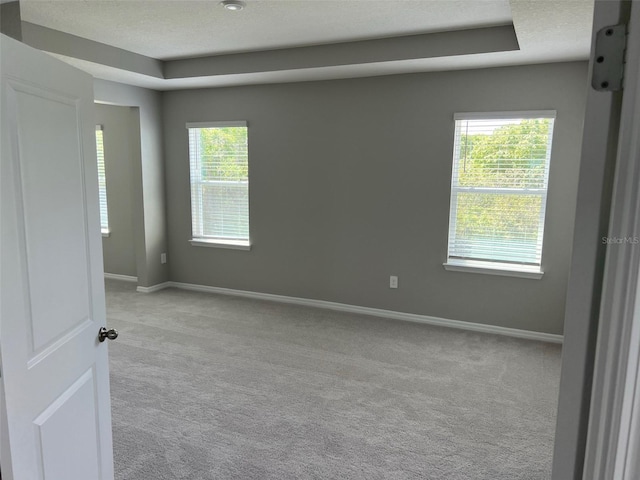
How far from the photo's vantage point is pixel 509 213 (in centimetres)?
411

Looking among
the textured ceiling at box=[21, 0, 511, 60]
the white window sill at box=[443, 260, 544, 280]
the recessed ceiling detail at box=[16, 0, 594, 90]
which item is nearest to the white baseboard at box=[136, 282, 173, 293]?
the recessed ceiling detail at box=[16, 0, 594, 90]

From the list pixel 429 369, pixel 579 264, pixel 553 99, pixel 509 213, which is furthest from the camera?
pixel 509 213

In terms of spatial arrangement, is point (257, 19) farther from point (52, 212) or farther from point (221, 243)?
point (221, 243)

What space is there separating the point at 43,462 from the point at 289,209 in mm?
3832

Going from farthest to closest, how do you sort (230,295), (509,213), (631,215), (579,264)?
(230,295)
(509,213)
(579,264)
(631,215)

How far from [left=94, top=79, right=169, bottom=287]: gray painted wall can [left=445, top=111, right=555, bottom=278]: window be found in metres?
3.54

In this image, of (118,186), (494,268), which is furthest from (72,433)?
(118,186)

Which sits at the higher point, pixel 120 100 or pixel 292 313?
pixel 120 100

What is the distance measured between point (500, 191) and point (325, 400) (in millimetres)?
2475

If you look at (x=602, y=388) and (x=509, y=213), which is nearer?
(x=602, y=388)

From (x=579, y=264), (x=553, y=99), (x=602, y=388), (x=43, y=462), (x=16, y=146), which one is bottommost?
(x=43, y=462)

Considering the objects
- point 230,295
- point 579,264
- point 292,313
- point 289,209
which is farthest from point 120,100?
point 579,264

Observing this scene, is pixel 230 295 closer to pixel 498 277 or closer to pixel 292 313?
pixel 292 313

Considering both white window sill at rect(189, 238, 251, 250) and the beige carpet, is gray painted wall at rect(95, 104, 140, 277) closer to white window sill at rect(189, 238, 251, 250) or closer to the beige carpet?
white window sill at rect(189, 238, 251, 250)
